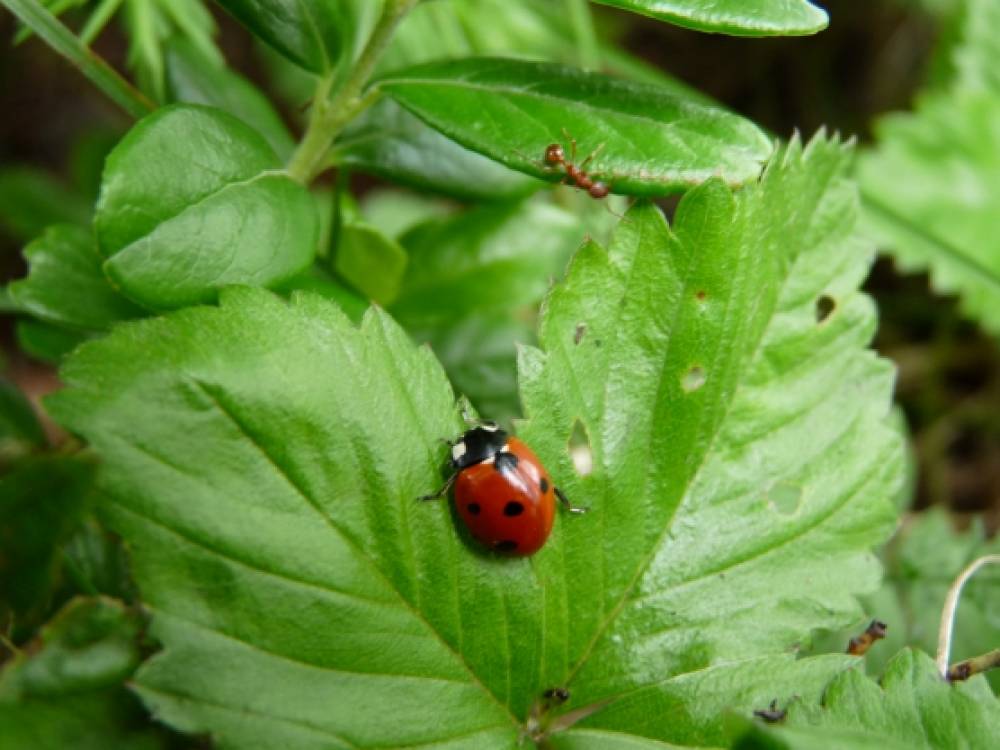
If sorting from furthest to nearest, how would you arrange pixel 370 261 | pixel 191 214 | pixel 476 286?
pixel 476 286, pixel 370 261, pixel 191 214

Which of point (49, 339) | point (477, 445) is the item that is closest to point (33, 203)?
point (49, 339)

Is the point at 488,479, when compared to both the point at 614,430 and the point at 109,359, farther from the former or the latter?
the point at 109,359

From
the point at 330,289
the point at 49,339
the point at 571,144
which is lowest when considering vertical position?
the point at 49,339

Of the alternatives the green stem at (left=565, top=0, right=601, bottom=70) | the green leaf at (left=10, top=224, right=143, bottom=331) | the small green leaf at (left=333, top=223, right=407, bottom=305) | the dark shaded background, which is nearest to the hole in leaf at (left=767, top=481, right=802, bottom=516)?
the small green leaf at (left=333, top=223, right=407, bottom=305)

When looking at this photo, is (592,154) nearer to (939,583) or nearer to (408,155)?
(408,155)

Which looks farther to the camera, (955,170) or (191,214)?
(955,170)

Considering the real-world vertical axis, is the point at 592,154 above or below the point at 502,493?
above

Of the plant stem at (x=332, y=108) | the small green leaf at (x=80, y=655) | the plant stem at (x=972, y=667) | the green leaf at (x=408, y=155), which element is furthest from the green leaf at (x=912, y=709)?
the plant stem at (x=332, y=108)
